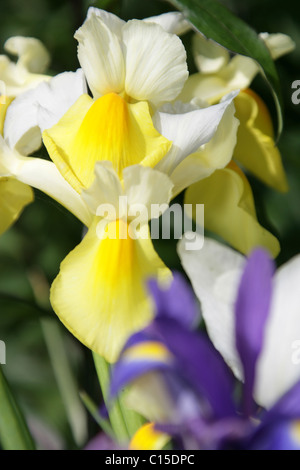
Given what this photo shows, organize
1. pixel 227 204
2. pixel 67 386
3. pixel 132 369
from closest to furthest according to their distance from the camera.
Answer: pixel 132 369
pixel 227 204
pixel 67 386

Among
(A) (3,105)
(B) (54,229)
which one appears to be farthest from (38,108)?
(B) (54,229)

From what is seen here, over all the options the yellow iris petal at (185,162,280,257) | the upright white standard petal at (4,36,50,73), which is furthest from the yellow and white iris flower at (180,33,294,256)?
the upright white standard petal at (4,36,50,73)

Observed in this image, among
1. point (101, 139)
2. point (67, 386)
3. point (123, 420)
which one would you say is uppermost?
point (101, 139)

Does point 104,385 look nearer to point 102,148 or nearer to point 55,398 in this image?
point 102,148

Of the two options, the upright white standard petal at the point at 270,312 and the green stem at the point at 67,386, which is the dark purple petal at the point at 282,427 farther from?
the green stem at the point at 67,386

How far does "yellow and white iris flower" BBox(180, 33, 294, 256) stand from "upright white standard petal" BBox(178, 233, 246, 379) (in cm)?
13

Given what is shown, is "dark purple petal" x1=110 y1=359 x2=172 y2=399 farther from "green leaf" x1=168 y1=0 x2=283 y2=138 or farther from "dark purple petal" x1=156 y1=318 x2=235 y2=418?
"green leaf" x1=168 y1=0 x2=283 y2=138

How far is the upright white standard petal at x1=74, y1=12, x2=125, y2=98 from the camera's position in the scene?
Answer: 363 millimetres

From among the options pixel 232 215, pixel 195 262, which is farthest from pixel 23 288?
pixel 195 262

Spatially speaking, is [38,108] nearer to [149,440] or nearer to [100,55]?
[100,55]

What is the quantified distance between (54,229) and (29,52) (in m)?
0.35

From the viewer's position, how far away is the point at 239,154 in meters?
0.49

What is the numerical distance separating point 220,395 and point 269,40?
11.7 inches

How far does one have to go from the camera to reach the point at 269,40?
457mm
